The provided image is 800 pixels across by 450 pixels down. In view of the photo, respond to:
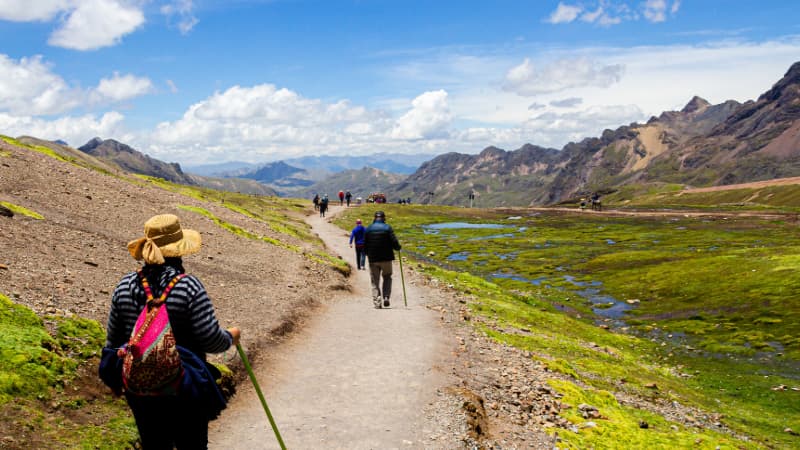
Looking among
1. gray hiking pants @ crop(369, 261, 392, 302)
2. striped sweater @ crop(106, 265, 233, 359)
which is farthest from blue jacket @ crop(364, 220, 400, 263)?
striped sweater @ crop(106, 265, 233, 359)

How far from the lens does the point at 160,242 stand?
7.60 metres

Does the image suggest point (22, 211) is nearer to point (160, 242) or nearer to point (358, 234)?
point (358, 234)

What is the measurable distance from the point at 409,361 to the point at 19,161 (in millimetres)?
32323

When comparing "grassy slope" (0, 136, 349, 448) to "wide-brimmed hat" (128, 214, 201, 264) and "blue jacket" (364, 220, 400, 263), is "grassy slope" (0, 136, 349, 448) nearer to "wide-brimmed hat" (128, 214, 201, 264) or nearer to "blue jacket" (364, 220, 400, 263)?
"wide-brimmed hat" (128, 214, 201, 264)

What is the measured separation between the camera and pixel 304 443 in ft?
42.5

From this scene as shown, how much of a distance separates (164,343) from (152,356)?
0.21m

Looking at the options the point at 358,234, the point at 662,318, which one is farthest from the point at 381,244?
the point at 662,318

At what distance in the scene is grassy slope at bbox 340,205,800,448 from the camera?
23547 millimetres

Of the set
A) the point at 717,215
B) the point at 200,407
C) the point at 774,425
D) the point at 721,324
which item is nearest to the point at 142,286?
the point at 200,407

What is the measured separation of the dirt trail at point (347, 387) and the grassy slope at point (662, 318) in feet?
16.1

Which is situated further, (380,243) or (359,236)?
(359,236)

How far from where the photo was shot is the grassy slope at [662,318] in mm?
23547

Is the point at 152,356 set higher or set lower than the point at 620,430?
higher

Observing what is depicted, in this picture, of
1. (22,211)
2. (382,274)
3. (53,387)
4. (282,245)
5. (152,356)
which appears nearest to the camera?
(152,356)
